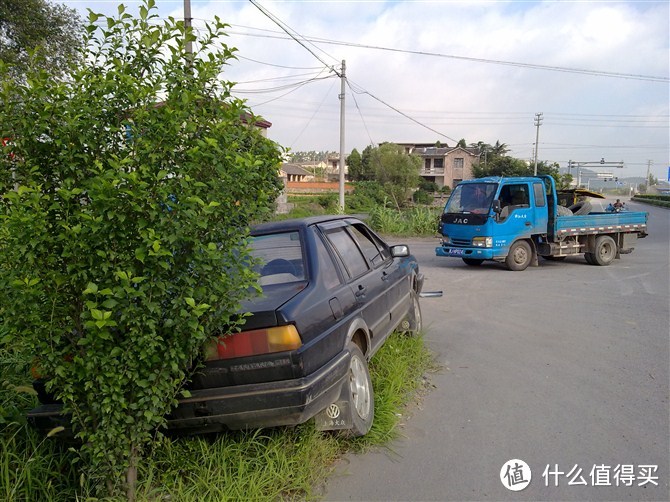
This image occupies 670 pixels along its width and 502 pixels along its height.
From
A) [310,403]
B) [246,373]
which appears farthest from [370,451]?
[246,373]

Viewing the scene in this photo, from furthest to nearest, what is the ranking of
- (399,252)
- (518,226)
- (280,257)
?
(518,226) < (399,252) < (280,257)

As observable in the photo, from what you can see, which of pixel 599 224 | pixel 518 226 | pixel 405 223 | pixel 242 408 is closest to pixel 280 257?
pixel 242 408

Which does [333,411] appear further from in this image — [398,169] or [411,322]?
[398,169]

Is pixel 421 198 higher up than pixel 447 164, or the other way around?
pixel 447 164

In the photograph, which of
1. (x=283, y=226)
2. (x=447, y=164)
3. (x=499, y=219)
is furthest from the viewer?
(x=447, y=164)

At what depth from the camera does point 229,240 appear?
3.01 meters

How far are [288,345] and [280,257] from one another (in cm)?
115

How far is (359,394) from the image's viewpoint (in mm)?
4250

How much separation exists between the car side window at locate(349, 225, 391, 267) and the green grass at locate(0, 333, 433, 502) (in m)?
1.89

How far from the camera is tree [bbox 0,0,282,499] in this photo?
2.63 meters

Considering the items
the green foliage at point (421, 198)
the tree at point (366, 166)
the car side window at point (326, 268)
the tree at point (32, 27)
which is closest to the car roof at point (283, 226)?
the car side window at point (326, 268)

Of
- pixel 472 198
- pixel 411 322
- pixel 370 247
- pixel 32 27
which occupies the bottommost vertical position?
pixel 411 322

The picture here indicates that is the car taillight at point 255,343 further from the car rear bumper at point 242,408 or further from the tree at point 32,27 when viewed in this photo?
the tree at point 32,27

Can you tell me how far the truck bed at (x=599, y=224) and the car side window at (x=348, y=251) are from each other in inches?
381
